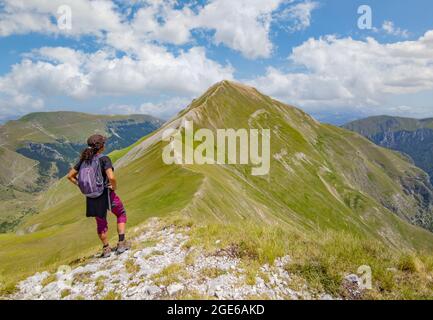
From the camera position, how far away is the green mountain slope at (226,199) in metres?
36.7

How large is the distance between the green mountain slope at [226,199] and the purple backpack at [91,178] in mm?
5318

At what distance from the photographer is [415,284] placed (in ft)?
31.8

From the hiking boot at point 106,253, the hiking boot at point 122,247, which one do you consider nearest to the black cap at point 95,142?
the hiking boot at point 122,247

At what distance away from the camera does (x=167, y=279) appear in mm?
10219

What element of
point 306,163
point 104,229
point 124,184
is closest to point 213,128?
point 306,163

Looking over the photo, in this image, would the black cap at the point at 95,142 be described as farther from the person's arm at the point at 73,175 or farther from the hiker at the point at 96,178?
the person's arm at the point at 73,175

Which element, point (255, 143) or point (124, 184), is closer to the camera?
point (124, 184)

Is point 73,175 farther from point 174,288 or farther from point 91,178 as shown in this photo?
point 174,288

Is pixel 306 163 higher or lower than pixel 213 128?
lower

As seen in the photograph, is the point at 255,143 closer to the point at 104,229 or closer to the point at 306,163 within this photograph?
the point at 306,163

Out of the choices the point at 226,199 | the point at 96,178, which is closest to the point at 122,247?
the point at 96,178
